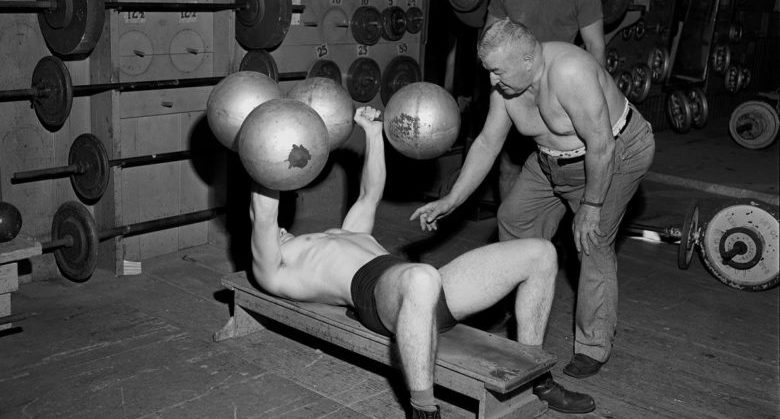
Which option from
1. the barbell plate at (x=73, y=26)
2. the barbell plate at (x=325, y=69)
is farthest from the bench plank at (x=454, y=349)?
the barbell plate at (x=325, y=69)

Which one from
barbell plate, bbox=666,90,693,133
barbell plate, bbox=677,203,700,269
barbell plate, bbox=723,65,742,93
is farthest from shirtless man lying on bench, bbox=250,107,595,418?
barbell plate, bbox=723,65,742,93

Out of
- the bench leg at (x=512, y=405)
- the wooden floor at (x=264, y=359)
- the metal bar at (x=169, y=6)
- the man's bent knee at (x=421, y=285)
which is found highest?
the metal bar at (x=169, y=6)

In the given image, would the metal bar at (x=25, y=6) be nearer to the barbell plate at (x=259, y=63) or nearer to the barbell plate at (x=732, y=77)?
the barbell plate at (x=259, y=63)

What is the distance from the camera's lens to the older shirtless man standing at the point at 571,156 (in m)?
2.56

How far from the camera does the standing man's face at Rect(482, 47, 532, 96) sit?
8.20 ft

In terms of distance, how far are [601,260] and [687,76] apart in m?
5.41

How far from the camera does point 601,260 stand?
2777 mm

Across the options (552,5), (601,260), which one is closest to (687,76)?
(552,5)

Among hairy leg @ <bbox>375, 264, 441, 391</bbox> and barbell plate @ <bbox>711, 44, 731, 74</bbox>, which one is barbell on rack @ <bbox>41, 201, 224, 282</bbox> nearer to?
hairy leg @ <bbox>375, 264, 441, 391</bbox>

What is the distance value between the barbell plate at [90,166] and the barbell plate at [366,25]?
59.5 inches

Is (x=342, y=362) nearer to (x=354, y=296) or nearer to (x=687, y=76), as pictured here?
(x=354, y=296)

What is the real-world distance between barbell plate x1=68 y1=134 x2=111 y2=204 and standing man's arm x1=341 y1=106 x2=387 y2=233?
1205mm

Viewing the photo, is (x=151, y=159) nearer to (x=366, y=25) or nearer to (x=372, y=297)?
(x=366, y=25)

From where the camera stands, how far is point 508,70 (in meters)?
2.54
